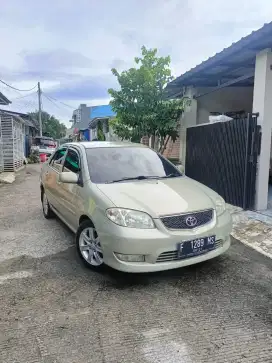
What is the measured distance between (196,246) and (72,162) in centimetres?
246

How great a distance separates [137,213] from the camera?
342 centimetres

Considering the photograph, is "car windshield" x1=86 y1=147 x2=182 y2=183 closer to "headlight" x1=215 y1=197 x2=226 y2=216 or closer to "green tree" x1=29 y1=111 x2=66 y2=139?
"headlight" x1=215 y1=197 x2=226 y2=216

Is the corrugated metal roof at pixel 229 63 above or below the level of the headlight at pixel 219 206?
above

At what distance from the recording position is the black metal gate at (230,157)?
631 cm

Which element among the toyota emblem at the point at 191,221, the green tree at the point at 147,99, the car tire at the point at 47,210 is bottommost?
the car tire at the point at 47,210

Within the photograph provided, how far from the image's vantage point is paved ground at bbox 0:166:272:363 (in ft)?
8.03

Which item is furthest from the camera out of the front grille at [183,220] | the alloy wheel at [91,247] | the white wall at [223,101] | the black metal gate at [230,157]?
Result: the white wall at [223,101]

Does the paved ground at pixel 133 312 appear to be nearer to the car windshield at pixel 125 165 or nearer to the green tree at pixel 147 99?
the car windshield at pixel 125 165

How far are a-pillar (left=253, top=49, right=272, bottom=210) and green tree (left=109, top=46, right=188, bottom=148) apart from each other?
11.0 feet

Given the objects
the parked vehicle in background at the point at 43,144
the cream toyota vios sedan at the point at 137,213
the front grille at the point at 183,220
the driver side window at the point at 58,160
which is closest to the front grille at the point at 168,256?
the cream toyota vios sedan at the point at 137,213

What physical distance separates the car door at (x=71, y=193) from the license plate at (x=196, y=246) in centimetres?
156

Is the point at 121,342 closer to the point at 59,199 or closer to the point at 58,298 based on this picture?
the point at 58,298

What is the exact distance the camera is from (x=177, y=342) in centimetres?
255

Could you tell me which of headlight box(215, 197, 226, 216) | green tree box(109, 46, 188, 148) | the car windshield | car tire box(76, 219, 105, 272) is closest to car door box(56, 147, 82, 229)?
the car windshield
